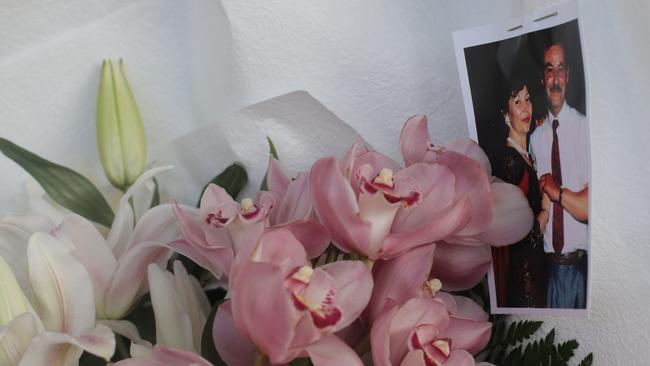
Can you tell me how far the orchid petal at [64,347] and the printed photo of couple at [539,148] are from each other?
27 cm

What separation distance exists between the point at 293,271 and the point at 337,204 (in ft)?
0.22

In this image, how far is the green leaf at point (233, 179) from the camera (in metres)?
0.65

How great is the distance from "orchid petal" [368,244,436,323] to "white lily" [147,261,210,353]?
13 cm

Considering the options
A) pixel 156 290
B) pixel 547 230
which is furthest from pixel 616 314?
pixel 156 290

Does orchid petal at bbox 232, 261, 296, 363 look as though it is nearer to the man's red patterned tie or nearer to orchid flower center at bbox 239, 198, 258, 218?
orchid flower center at bbox 239, 198, 258, 218

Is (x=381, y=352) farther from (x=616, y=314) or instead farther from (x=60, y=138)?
(x=60, y=138)

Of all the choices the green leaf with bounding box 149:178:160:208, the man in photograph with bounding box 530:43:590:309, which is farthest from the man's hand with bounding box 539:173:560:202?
the green leaf with bounding box 149:178:160:208

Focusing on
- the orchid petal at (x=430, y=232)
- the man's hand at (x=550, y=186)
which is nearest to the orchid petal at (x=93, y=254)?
the orchid petal at (x=430, y=232)

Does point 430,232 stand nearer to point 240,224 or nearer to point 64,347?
point 240,224

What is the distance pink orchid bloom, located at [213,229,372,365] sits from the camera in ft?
1.30

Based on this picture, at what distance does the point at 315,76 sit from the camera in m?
0.63

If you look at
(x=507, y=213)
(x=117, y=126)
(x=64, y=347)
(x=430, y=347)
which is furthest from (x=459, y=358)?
(x=117, y=126)

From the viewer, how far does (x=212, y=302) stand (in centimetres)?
63

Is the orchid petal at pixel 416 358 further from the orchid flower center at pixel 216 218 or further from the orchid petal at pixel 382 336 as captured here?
the orchid flower center at pixel 216 218
